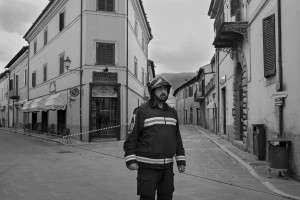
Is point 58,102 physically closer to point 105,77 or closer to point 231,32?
point 105,77

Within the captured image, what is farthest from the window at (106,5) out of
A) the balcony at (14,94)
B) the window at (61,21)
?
the balcony at (14,94)

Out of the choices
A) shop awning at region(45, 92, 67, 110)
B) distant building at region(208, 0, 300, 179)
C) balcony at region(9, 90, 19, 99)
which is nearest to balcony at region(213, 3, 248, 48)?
distant building at region(208, 0, 300, 179)

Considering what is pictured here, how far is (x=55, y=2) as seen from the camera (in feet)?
82.8

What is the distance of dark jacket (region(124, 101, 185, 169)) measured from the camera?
4094 millimetres

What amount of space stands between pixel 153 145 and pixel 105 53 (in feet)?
56.7

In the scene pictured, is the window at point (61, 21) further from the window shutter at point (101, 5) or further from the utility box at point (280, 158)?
the utility box at point (280, 158)

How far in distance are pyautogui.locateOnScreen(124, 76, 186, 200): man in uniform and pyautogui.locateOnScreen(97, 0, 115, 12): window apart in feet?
57.9

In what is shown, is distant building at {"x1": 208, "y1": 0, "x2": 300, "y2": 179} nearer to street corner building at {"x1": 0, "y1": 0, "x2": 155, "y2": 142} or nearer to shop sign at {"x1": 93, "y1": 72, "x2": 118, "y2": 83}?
street corner building at {"x1": 0, "y1": 0, "x2": 155, "y2": 142}

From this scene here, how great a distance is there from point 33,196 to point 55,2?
2109cm

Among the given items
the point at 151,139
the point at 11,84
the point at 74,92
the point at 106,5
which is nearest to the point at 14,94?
the point at 11,84

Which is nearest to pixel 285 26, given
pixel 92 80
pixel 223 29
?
pixel 223 29

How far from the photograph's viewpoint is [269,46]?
34.6 feet

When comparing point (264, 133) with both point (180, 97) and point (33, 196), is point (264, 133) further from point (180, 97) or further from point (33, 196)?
point (180, 97)

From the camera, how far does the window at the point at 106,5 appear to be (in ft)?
68.7
